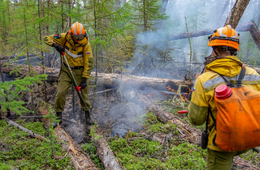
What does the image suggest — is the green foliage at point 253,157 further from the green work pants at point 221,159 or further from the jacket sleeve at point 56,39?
the jacket sleeve at point 56,39

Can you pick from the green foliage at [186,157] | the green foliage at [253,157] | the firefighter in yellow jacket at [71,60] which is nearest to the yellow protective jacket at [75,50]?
the firefighter in yellow jacket at [71,60]

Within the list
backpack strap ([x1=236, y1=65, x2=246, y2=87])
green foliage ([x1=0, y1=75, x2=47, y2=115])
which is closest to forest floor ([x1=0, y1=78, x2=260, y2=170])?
green foliage ([x1=0, y1=75, x2=47, y2=115])

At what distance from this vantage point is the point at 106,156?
3414 mm

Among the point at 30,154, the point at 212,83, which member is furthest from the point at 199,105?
the point at 30,154

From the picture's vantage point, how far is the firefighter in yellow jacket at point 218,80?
6.48 ft

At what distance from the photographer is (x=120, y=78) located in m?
7.05

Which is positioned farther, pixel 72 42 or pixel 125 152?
pixel 72 42

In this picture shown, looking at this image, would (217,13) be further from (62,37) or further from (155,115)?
(62,37)

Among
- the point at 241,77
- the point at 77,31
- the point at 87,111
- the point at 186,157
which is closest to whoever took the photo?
the point at 241,77

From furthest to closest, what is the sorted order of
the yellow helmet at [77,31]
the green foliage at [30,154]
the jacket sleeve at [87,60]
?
the jacket sleeve at [87,60]
the yellow helmet at [77,31]
the green foliage at [30,154]

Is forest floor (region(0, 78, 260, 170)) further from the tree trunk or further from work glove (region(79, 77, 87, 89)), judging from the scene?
the tree trunk

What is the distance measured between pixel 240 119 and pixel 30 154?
3792 mm

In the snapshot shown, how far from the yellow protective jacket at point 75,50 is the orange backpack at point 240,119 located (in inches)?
152

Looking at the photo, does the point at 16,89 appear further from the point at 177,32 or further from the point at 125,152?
the point at 177,32
